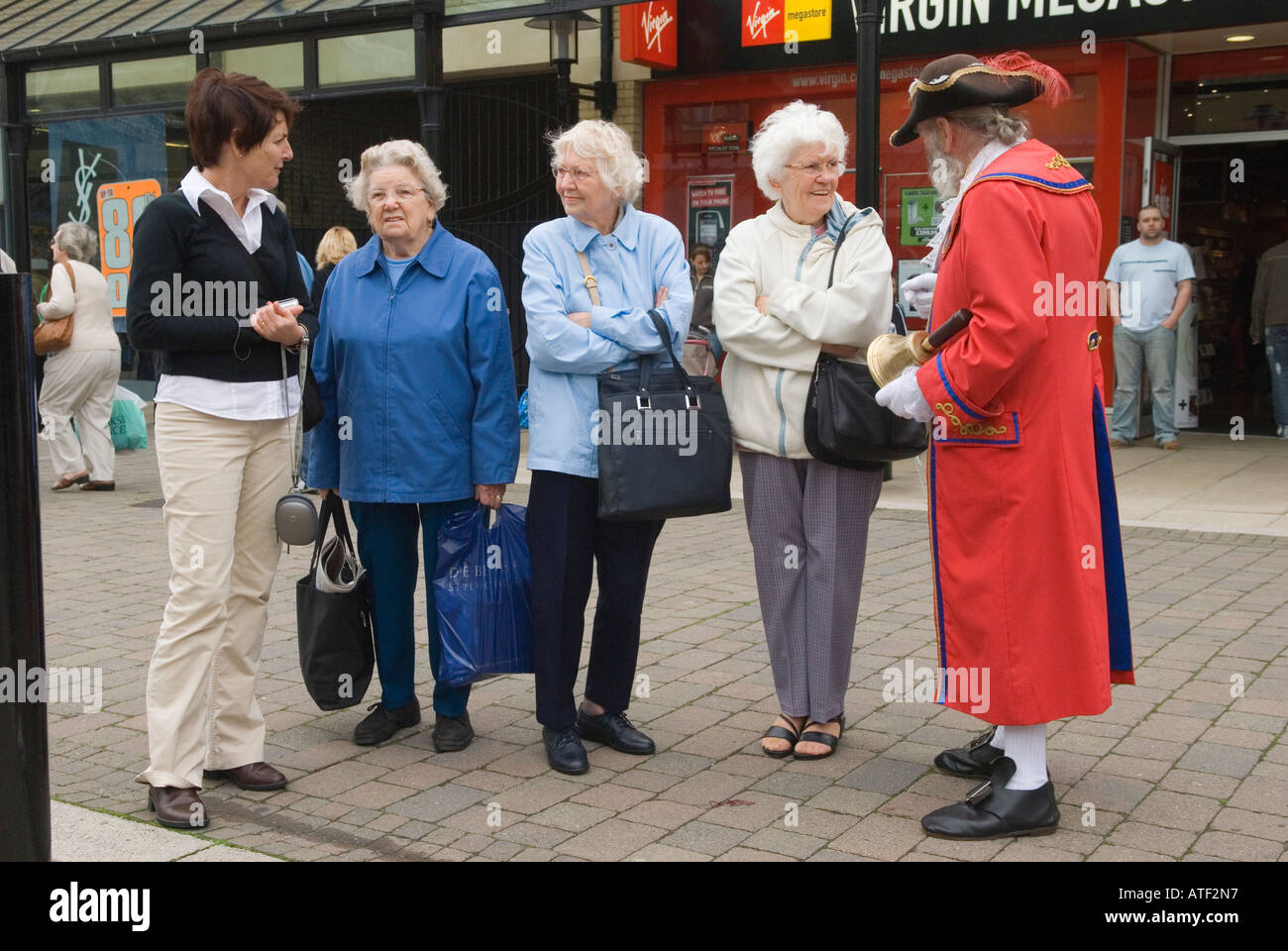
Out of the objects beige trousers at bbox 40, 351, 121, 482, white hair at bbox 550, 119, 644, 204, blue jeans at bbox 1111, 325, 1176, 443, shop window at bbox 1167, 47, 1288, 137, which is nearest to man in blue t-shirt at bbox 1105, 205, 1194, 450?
blue jeans at bbox 1111, 325, 1176, 443

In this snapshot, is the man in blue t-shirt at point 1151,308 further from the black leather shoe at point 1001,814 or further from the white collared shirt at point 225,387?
the white collared shirt at point 225,387

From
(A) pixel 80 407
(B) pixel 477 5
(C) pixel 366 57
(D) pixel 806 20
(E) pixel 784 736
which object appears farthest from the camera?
(D) pixel 806 20

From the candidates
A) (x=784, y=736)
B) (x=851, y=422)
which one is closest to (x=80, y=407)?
(x=784, y=736)

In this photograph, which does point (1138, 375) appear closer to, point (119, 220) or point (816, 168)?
point (816, 168)

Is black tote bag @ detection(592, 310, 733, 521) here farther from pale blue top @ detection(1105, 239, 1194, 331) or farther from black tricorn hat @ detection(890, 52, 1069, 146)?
pale blue top @ detection(1105, 239, 1194, 331)

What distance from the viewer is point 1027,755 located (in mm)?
3727

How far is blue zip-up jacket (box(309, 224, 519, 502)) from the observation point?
426 centimetres

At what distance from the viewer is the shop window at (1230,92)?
1180 cm

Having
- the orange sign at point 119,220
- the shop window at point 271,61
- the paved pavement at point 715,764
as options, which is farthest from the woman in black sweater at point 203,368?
the orange sign at point 119,220

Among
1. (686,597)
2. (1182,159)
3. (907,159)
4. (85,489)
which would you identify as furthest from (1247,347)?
(85,489)

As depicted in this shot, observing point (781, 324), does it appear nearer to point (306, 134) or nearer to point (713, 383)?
point (713, 383)

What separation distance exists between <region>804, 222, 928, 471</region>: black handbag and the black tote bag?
0.91 feet

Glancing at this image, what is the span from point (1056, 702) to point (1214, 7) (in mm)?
8876

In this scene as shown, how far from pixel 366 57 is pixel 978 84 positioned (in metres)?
9.17
